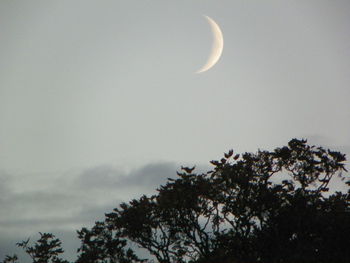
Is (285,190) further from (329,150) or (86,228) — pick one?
(86,228)

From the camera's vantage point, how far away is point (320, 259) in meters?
27.3

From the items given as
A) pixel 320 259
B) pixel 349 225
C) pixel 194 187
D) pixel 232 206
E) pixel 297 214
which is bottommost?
pixel 320 259

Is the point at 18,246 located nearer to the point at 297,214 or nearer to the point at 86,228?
the point at 86,228

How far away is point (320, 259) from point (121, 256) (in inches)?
861

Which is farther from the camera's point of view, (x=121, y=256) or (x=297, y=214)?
(x=121, y=256)

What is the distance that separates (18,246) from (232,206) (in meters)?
32.8

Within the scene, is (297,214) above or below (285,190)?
below

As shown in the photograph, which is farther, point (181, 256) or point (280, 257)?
Answer: point (181, 256)

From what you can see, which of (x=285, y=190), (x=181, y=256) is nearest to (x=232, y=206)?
(x=285, y=190)

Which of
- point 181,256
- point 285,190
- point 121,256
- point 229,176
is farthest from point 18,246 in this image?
point 285,190

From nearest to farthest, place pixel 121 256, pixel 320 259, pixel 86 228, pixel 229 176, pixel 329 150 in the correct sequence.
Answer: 1. pixel 320 259
2. pixel 229 176
3. pixel 329 150
4. pixel 121 256
5. pixel 86 228

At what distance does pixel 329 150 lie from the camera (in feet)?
103

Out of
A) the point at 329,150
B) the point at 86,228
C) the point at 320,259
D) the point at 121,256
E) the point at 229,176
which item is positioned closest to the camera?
the point at 320,259

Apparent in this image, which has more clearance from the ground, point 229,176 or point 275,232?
point 229,176
